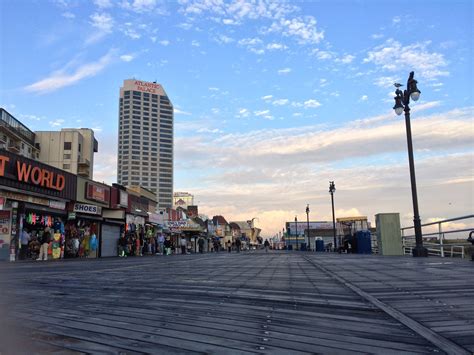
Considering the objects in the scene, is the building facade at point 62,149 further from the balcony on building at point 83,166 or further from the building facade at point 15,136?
the building facade at point 15,136

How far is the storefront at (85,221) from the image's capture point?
94.4 ft

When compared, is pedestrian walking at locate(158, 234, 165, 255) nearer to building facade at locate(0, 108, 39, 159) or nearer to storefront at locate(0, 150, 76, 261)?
storefront at locate(0, 150, 76, 261)

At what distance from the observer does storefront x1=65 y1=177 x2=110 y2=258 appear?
28.8 metres

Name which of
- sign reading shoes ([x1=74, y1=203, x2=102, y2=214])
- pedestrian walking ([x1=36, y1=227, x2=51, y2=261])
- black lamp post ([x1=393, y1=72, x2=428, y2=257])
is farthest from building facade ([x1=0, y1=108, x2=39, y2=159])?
black lamp post ([x1=393, y1=72, x2=428, y2=257])

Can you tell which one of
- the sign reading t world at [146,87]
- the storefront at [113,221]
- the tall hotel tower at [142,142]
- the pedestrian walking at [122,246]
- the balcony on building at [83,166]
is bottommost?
the pedestrian walking at [122,246]

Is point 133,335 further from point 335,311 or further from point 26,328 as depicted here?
point 335,311

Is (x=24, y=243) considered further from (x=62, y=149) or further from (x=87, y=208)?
(x=62, y=149)

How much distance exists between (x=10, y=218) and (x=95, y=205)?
31.5 feet

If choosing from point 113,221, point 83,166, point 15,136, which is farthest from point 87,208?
point 83,166

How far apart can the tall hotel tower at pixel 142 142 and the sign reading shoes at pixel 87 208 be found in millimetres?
157216

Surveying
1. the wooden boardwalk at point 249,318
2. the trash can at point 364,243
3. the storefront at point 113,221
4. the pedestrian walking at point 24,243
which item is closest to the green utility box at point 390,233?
the trash can at point 364,243

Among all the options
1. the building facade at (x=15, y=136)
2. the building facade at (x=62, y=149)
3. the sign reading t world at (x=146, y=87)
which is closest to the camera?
the building facade at (x=15, y=136)

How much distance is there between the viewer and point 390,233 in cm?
2280

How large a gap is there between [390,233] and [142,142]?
17871 centimetres
